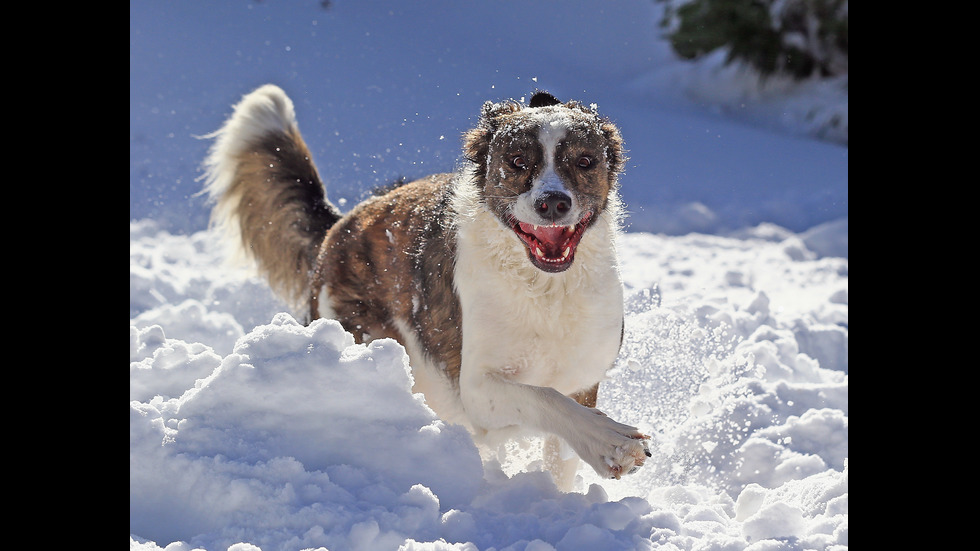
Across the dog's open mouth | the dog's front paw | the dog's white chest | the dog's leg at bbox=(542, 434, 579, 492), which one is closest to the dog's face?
the dog's open mouth

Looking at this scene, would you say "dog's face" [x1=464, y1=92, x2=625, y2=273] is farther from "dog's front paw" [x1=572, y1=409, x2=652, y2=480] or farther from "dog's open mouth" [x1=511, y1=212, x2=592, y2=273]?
"dog's front paw" [x1=572, y1=409, x2=652, y2=480]

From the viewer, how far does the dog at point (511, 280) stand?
357cm

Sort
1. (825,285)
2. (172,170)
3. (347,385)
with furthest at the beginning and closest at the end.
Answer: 1. (172,170)
2. (825,285)
3. (347,385)

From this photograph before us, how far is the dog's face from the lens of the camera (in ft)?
11.6

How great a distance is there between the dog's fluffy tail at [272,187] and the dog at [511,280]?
2.12ft

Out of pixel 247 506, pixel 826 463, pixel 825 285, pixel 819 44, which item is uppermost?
pixel 819 44

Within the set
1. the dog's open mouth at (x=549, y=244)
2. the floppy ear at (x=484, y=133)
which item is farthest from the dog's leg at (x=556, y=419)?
the floppy ear at (x=484, y=133)

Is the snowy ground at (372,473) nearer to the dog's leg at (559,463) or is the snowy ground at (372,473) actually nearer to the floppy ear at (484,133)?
the dog's leg at (559,463)

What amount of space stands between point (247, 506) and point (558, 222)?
5.00 ft

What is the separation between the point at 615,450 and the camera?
3193mm

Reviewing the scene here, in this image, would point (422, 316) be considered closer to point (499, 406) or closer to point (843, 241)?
point (499, 406)

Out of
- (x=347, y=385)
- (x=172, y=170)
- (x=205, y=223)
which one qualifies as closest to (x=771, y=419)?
(x=347, y=385)

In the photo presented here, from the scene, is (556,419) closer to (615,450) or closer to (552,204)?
(615,450)

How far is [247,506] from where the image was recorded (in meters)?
2.81
